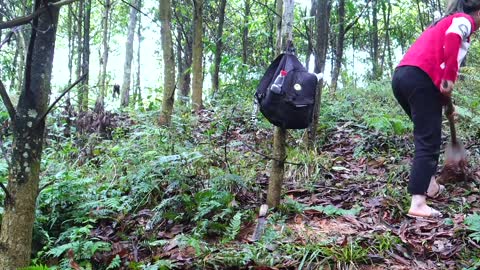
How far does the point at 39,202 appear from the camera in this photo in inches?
155

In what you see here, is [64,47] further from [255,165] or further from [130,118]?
[255,165]

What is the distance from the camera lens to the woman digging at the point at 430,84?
137 inches

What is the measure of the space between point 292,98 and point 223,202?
109 centimetres

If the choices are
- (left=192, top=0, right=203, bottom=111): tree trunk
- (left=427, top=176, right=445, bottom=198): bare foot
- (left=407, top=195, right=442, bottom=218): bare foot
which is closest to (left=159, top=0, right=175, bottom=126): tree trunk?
(left=192, top=0, right=203, bottom=111): tree trunk

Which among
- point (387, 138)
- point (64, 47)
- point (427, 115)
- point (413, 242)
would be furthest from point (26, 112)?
point (64, 47)

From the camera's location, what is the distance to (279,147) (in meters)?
3.58

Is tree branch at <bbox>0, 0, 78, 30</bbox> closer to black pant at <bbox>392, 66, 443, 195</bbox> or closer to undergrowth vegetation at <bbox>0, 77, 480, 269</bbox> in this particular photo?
undergrowth vegetation at <bbox>0, 77, 480, 269</bbox>

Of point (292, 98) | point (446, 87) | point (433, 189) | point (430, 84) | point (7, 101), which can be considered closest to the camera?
point (7, 101)

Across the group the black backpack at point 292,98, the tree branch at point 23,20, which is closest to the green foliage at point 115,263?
the black backpack at point 292,98

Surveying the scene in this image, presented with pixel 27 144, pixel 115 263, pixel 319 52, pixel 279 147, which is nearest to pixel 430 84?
pixel 279 147

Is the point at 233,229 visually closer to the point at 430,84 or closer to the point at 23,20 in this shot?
the point at 430,84

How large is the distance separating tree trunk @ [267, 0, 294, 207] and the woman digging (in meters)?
1.04

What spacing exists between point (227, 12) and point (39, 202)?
40.4 feet

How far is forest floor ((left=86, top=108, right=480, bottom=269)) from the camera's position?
293cm
